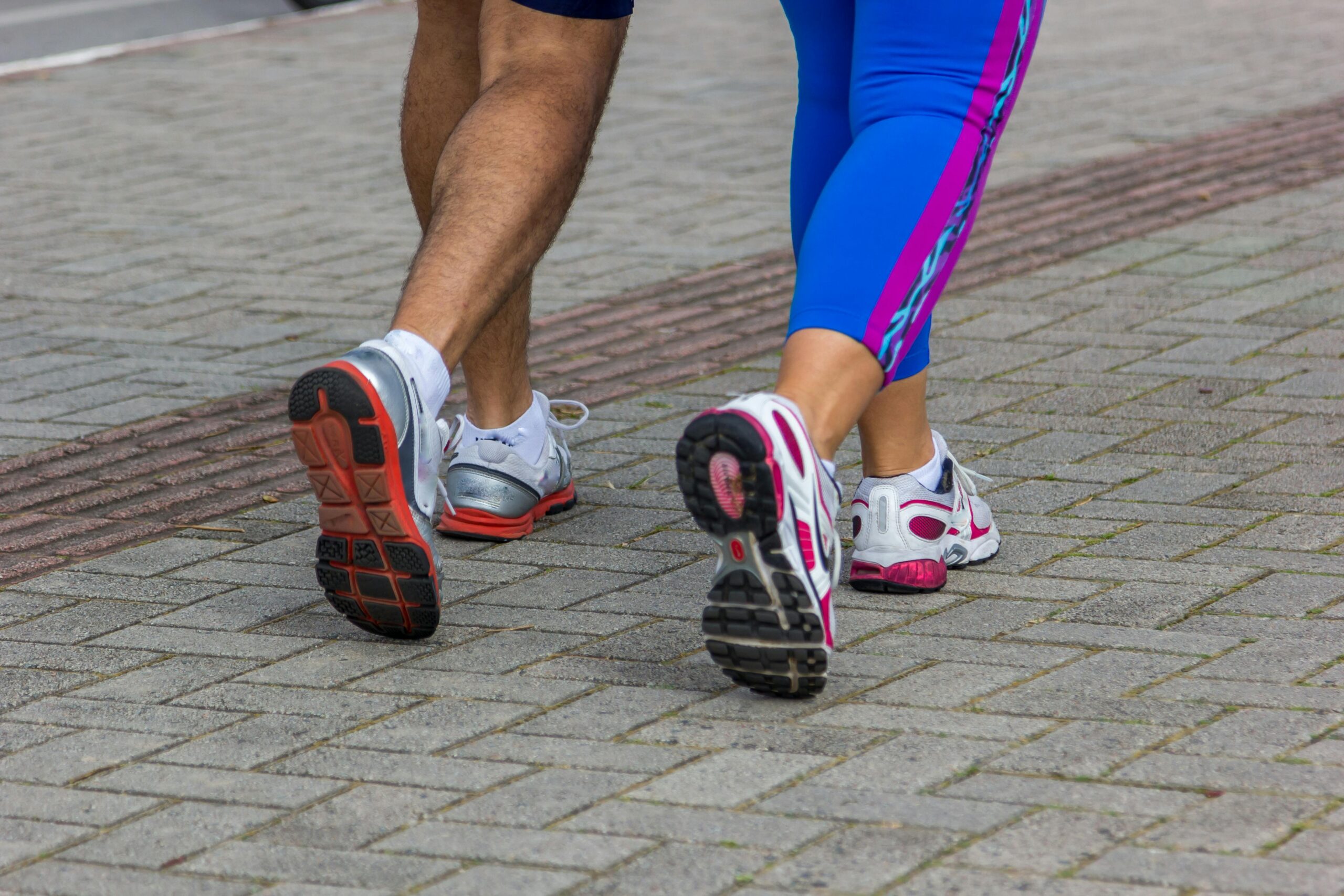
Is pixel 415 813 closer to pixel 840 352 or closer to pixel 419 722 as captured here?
pixel 419 722

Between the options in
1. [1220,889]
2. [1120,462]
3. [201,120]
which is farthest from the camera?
[201,120]

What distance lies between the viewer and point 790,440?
8.33ft

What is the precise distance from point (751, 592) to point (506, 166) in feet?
3.05

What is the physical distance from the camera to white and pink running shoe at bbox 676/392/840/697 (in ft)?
8.18

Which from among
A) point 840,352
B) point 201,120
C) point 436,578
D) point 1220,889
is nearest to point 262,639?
point 436,578

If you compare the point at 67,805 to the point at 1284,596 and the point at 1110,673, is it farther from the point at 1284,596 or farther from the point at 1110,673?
the point at 1284,596

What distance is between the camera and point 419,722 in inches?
104

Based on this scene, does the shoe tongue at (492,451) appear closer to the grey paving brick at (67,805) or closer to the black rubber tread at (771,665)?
the black rubber tread at (771,665)

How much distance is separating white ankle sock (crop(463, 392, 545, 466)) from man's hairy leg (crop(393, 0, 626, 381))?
394 millimetres

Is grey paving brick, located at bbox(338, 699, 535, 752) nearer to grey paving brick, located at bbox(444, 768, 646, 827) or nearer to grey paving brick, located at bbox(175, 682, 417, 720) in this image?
grey paving brick, located at bbox(175, 682, 417, 720)

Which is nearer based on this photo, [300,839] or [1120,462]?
[300,839]

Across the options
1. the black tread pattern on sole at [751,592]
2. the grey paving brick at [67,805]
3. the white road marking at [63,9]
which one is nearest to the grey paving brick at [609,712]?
the black tread pattern on sole at [751,592]

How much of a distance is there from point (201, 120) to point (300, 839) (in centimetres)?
657

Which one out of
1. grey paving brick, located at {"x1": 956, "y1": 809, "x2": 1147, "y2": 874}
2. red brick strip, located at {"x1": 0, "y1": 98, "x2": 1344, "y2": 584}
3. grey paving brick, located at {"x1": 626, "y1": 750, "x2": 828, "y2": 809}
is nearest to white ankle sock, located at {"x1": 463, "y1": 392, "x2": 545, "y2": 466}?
red brick strip, located at {"x1": 0, "y1": 98, "x2": 1344, "y2": 584}
